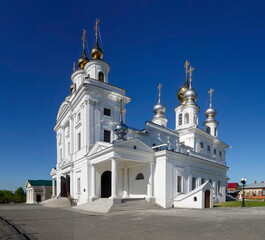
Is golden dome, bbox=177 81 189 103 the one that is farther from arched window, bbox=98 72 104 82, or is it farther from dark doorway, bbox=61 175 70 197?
dark doorway, bbox=61 175 70 197

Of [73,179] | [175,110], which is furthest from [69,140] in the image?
[175,110]

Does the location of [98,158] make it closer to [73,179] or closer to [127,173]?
[127,173]

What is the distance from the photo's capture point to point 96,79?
24641 mm

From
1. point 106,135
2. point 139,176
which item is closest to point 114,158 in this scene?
point 139,176

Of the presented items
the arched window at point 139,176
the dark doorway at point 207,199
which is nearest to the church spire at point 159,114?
the arched window at point 139,176

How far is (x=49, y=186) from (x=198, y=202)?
1113 inches

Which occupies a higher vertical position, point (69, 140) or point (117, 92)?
point (117, 92)

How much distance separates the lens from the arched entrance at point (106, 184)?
20.6m

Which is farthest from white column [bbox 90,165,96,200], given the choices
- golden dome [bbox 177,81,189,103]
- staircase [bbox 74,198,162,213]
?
golden dome [bbox 177,81,189,103]

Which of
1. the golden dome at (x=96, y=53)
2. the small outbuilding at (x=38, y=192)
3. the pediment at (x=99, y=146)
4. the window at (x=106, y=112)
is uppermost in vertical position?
the golden dome at (x=96, y=53)

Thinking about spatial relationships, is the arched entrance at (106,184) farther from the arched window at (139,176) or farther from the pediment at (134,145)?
the pediment at (134,145)

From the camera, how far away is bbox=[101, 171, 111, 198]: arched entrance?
20.6m

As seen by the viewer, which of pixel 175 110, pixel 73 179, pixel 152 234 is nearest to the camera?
pixel 152 234

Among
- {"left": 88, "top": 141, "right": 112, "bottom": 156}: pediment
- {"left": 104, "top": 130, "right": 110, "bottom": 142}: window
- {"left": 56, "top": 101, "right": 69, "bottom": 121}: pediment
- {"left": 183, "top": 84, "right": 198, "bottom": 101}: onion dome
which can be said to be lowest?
{"left": 88, "top": 141, "right": 112, "bottom": 156}: pediment
